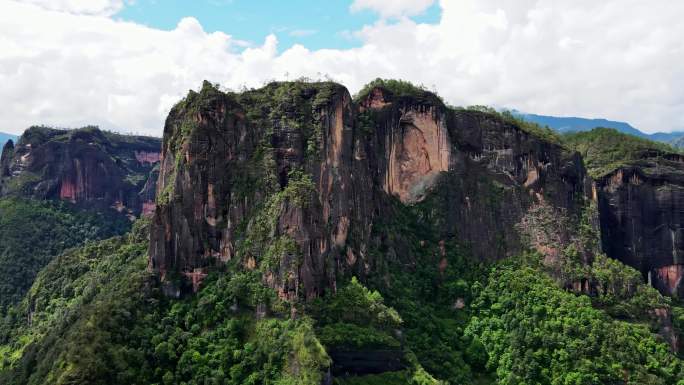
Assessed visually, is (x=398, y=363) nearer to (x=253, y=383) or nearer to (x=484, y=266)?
(x=253, y=383)

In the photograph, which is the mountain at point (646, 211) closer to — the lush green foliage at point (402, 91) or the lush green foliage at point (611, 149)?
the lush green foliage at point (611, 149)

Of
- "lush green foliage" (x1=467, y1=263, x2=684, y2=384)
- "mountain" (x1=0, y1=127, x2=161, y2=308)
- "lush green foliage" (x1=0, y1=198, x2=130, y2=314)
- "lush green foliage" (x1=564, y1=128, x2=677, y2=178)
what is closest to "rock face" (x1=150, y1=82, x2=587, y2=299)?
"lush green foliage" (x1=467, y1=263, x2=684, y2=384)

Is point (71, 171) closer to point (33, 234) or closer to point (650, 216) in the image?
point (33, 234)

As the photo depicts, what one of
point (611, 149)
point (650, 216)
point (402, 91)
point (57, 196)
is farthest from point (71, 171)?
point (650, 216)

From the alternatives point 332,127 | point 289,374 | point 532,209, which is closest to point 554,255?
point 532,209

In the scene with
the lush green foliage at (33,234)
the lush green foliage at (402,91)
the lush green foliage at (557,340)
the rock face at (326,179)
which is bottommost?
the lush green foliage at (557,340)

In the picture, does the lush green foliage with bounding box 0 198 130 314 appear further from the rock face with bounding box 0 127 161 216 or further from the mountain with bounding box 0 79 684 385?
the mountain with bounding box 0 79 684 385

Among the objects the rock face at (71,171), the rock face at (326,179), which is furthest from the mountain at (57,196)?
the rock face at (326,179)
